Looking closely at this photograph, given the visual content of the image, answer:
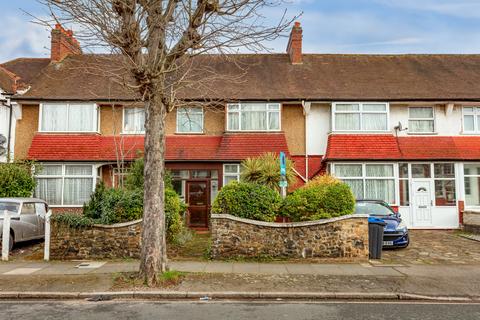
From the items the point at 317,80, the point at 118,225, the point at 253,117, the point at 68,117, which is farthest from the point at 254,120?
the point at 118,225

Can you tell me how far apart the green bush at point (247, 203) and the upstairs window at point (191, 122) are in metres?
7.38

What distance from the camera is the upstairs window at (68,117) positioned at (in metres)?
17.1

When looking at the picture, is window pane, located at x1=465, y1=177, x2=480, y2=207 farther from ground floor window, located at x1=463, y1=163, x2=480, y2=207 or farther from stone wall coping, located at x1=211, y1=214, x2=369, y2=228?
stone wall coping, located at x1=211, y1=214, x2=369, y2=228

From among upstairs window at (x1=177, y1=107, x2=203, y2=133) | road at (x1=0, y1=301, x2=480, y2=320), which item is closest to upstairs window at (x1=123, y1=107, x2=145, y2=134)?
upstairs window at (x1=177, y1=107, x2=203, y2=133)

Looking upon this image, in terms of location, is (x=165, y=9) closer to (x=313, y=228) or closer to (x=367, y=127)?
(x=313, y=228)

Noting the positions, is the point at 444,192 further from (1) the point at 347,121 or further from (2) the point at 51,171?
(2) the point at 51,171

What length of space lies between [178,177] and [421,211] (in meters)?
10.5

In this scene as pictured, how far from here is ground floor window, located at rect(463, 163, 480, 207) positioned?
17016mm

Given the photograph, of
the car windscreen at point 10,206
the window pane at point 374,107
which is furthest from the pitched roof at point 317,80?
the car windscreen at point 10,206

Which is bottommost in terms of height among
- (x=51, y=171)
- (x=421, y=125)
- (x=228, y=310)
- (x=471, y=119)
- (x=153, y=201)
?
(x=228, y=310)

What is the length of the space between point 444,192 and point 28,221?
16.1 meters

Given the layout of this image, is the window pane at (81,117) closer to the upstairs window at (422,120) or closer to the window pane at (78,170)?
the window pane at (78,170)

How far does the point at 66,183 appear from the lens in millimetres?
16703

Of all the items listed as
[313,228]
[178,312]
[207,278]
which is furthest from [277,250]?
[178,312]
